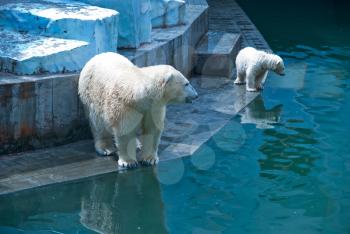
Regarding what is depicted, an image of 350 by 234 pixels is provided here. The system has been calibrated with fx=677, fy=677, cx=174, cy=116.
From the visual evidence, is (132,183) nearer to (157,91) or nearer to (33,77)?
(157,91)

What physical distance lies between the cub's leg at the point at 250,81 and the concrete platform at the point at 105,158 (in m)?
0.27

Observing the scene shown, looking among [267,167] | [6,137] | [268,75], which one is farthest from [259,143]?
[268,75]

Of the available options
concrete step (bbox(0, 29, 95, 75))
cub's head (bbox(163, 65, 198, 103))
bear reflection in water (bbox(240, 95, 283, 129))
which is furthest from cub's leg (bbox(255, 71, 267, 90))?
cub's head (bbox(163, 65, 198, 103))

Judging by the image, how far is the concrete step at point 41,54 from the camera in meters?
7.51

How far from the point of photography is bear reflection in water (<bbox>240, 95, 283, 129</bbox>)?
9258 millimetres

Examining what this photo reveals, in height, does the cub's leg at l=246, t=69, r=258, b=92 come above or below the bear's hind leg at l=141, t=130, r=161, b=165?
below

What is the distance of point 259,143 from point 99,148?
6.82 ft

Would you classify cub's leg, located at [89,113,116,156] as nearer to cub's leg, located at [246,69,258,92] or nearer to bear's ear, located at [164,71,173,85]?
bear's ear, located at [164,71,173,85]

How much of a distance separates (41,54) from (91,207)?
208 cm

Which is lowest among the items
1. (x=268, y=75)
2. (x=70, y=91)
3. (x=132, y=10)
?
(x=268, y=75)

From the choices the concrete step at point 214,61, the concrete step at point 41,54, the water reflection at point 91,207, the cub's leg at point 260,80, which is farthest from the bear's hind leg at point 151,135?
the concrete step at point 214,61

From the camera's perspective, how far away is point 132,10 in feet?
30.2

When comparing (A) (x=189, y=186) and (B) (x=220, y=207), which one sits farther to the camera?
(A) (x=189, y=186)

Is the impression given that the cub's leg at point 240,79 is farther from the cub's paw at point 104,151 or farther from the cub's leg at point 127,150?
the cub's leg at point 127,150
